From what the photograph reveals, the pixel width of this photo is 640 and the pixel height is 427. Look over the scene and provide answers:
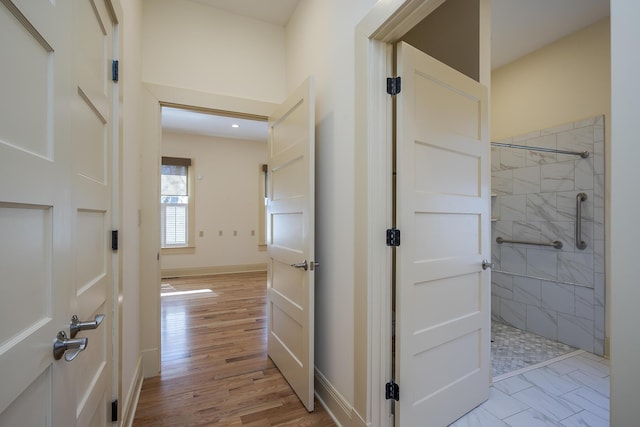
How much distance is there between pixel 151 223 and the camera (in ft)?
7.45

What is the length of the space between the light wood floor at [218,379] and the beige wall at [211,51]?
2.35 meters

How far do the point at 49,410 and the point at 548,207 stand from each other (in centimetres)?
386

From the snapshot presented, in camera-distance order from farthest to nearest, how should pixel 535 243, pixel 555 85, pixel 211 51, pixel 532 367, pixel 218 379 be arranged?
pixel 535 243 < pixel 555 85 < pixel 211 51 < pixel 532 367 < pixel 218 379

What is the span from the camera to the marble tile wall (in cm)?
265

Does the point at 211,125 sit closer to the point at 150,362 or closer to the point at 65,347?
the point at 150,362

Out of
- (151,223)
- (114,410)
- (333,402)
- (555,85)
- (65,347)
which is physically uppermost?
(555,85)

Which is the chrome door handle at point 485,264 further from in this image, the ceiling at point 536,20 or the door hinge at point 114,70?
the door hinge at point 114,70

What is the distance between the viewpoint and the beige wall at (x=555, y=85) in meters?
2.61

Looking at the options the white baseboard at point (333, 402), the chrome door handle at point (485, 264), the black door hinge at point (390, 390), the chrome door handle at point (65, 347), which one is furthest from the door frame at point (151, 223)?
the chrome door handle at point (485, 264)

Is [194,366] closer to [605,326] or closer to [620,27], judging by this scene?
[620,27]

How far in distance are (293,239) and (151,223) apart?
3.81 ft

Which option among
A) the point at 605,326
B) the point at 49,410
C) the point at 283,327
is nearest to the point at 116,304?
the point at 49,410

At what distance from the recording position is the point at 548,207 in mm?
3002

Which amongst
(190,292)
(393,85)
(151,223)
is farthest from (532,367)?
(190,292)
